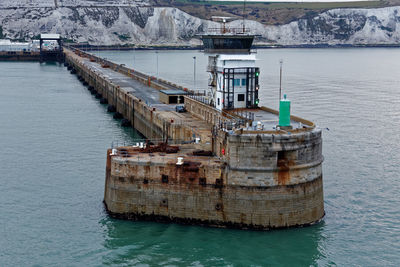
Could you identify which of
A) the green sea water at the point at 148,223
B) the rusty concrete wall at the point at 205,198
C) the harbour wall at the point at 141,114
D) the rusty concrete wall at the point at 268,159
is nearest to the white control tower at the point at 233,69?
the harbour wall at the point at 141,114

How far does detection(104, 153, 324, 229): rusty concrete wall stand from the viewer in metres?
29.5

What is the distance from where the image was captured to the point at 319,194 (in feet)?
102

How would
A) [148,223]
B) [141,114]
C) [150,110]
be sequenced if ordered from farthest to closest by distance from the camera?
[141,114] < [150,110] < [148,223]

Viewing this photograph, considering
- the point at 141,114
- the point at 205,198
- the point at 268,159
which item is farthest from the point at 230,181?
the point at 141,114

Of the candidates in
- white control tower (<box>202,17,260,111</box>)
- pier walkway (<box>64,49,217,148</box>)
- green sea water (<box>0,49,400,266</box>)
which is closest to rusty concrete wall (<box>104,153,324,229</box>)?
green sea water (<box>0,49,400,266</box>)

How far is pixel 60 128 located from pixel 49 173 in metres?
19.5

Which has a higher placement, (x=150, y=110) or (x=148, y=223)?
(x=150, y=110)

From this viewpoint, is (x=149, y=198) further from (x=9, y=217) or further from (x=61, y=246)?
(x=9, y=217)

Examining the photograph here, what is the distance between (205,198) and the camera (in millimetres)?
30000

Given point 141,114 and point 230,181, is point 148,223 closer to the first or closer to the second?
point 230,181

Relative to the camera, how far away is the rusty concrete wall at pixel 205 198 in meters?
29.5

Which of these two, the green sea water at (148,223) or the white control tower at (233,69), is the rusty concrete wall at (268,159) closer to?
the green sea water at (148,223)

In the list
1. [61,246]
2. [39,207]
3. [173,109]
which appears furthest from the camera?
[173,109]

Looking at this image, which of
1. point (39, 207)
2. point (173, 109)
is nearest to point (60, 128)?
point (173, 109)
